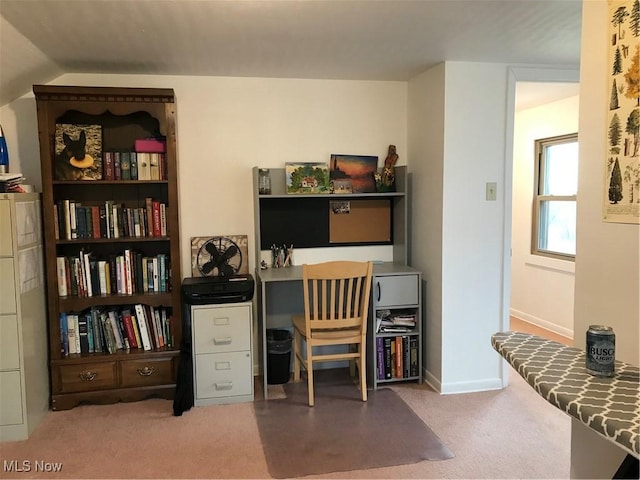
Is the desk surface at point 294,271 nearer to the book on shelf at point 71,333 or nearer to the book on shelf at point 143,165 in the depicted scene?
the book on shelf at point 143,165

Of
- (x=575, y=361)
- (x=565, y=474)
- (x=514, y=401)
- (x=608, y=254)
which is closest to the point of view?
(x=575, y=361)

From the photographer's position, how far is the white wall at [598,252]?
5.84ft

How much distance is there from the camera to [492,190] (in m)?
3.47

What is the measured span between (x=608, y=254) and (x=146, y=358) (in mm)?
2789

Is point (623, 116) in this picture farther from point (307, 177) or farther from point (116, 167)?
point (116, 167)

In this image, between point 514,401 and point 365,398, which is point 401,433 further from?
point 514,401

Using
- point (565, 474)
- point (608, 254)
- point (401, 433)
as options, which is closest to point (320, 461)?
point (401, 433)

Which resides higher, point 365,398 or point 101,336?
point 101,336

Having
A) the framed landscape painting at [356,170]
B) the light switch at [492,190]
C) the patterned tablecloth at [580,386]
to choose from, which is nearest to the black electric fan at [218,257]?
the framed landscape painting at [356,170]

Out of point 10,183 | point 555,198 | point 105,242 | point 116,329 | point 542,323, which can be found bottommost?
point 542,323

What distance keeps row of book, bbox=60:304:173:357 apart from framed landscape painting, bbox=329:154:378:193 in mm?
1664

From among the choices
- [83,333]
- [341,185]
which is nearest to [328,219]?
[341,185]

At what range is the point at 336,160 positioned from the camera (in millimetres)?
3902

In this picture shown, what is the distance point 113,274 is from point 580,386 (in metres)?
2.90
